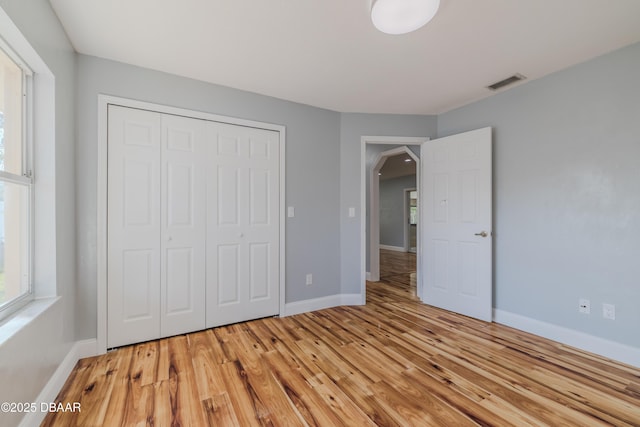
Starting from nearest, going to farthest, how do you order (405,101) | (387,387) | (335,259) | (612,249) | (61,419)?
(61,419)
(387,387)
(612,249)
(405,101)
(335,259)

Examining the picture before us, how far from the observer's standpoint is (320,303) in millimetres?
3180

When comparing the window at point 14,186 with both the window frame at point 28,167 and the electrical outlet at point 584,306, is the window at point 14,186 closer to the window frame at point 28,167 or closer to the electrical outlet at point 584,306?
the window frame at point 28,167

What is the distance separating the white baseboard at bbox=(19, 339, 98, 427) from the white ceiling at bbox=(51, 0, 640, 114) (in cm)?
222

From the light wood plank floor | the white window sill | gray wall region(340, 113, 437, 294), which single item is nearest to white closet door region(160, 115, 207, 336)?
the light wood plank floor

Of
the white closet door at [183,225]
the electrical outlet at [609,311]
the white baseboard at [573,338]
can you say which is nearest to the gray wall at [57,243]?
the white closet door at [183,225]

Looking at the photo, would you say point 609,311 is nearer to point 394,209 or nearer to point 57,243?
point 57,243

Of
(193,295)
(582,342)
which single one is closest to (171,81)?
(193,295)

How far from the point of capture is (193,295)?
251 centimetres

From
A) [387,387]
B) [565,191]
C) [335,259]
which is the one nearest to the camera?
[387,387]

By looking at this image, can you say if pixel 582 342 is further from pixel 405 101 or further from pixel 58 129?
pixel 58 129

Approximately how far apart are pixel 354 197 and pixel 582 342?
2.43 meters

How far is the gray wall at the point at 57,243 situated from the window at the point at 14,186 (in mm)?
110

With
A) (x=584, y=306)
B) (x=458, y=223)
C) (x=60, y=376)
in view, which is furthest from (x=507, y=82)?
(x=60, y=376)

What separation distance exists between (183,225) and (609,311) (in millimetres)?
3586
